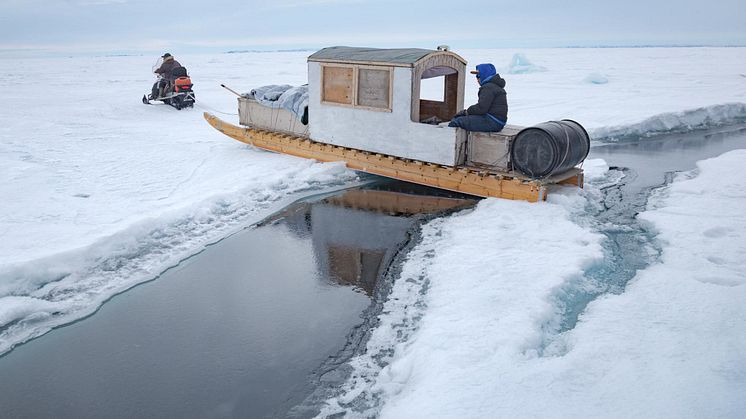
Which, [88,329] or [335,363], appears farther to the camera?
[88,329]

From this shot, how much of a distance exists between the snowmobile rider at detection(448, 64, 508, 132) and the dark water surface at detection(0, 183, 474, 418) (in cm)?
213

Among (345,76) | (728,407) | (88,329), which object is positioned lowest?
(88,329)

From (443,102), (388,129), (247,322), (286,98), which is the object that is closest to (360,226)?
(388,129)

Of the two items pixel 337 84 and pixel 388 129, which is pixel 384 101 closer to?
pixel 388 129

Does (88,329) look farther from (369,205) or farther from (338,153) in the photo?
(338,153)

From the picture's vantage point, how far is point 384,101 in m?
9.25

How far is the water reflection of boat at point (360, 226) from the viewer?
6711 millimetres

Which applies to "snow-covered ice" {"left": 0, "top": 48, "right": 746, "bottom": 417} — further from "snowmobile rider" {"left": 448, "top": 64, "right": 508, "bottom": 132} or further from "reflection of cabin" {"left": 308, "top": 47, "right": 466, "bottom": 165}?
"snowmobile rider" {"left": 448, "top": 64, "right": 508, "bottom": 132}

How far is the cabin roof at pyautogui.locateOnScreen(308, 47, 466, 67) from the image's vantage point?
8859mm

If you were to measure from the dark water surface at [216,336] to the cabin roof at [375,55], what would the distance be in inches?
111

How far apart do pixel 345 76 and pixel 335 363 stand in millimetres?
6032

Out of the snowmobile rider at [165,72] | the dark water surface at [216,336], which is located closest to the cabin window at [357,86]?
the dark water surface at [216,336]

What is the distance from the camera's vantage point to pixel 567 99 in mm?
20469

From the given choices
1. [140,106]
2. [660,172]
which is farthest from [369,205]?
[140,106]
